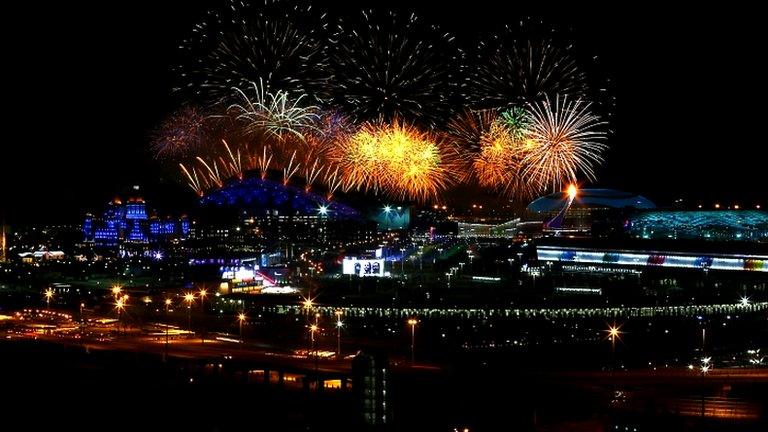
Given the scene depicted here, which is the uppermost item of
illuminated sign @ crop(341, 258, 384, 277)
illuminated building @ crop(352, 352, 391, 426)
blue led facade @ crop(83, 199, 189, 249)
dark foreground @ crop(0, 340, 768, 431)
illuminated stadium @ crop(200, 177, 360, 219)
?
illuminated stadium @ crop(200, 177, 360, 219)

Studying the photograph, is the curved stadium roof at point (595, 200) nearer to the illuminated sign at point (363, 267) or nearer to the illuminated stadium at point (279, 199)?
the illuminated stadium at point (279, 199)

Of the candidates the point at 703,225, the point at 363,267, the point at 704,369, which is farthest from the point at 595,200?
Result: the point at 704,369

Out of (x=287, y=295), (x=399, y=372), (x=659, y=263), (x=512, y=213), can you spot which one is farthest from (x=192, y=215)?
(x=399, y=372)

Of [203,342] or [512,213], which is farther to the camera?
[512,213]

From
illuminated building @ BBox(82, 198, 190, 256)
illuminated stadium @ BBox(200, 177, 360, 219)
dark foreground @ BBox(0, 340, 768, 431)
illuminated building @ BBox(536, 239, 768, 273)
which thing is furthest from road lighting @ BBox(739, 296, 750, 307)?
illuminated building @ BBox(82, 198, 190, 256)

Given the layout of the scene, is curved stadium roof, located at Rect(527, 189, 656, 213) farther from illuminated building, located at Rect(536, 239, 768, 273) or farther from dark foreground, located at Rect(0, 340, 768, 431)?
dark foreground, located at Rect(0, 340, 768, 431)

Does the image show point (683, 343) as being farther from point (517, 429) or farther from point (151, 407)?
point (151, 407)

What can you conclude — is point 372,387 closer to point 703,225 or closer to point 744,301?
point 744,301
